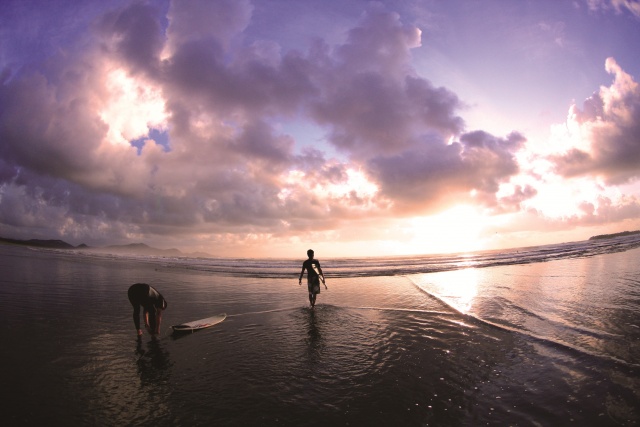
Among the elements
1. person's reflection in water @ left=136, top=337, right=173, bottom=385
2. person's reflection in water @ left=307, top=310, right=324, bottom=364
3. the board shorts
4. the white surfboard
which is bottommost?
person's reflection in water @ left=307, top=310, right=324, bottom=364

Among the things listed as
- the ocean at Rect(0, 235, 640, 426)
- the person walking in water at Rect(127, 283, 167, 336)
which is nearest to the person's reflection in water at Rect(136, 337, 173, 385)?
the ocean at Rect(0, 235, 640, 426)

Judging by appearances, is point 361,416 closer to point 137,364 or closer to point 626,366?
point 137,364

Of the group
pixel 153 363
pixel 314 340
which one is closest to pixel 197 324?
pixel 153 363

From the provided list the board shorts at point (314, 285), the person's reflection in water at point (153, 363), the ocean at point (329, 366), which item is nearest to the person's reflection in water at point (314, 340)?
the ocean at point (329, 366)

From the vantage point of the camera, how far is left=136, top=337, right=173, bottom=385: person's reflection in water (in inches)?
260

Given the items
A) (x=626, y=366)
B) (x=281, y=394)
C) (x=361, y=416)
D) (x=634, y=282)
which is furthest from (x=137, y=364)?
(x=634, y=282)

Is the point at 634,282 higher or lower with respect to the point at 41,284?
lower

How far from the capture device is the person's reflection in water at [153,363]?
6594 mm

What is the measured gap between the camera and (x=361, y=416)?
517 cm

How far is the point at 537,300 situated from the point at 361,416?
13.5 m

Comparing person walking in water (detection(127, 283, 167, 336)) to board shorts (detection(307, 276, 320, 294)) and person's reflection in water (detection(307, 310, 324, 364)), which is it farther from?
board shorts (detection(307, 276, 320, 294))

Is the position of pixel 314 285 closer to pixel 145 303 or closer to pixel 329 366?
pixel 145 303

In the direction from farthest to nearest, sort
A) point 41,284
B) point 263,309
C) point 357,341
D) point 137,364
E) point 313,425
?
point 41,284 < point 263,309 < point 357,341 < point 137,364 < point 313,425

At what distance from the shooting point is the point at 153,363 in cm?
745
